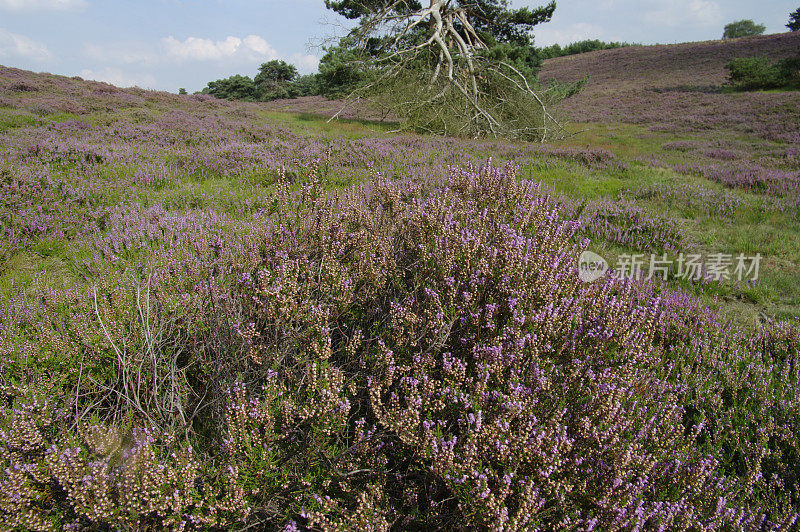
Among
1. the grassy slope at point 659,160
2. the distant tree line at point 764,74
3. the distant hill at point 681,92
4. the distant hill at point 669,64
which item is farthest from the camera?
the distant hill at point 669,64

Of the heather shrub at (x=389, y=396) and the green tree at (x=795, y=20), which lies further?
the green tree at (x=795, y=20)

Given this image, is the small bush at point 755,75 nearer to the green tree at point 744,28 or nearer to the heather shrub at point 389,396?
the heather shrub at point 389,396

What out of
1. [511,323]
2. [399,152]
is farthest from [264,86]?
[511,323]

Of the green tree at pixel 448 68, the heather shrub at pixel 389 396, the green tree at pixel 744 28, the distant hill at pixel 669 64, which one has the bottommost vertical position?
the heather shrub at pixel 389 396

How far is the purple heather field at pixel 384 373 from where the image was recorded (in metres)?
1.64

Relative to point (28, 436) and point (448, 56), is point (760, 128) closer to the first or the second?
point (448, 56)

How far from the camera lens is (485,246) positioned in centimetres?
261

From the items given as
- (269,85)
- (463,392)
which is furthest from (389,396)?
(269,85)

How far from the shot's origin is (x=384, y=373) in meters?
2.04

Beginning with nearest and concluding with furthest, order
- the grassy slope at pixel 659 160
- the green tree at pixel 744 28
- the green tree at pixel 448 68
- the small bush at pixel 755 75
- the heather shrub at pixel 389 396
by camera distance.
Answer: the heather shrub at pixel 389 396 < the grassy slope at pixel 659 160 < the green tree at pixel 448 68 < the small bush at pixel 755 75 < the green tree at pixel 744 28

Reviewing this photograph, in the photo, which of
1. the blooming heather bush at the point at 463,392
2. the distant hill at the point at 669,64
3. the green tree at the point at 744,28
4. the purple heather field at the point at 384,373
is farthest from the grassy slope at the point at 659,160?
the green tree at the point at 744,28

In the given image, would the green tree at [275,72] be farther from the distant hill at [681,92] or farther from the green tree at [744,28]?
the green tree at [744,28]

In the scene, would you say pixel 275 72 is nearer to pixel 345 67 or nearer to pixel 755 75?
pixel 345 67

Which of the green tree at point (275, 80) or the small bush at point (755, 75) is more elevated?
the green tree at point (275, 80)
